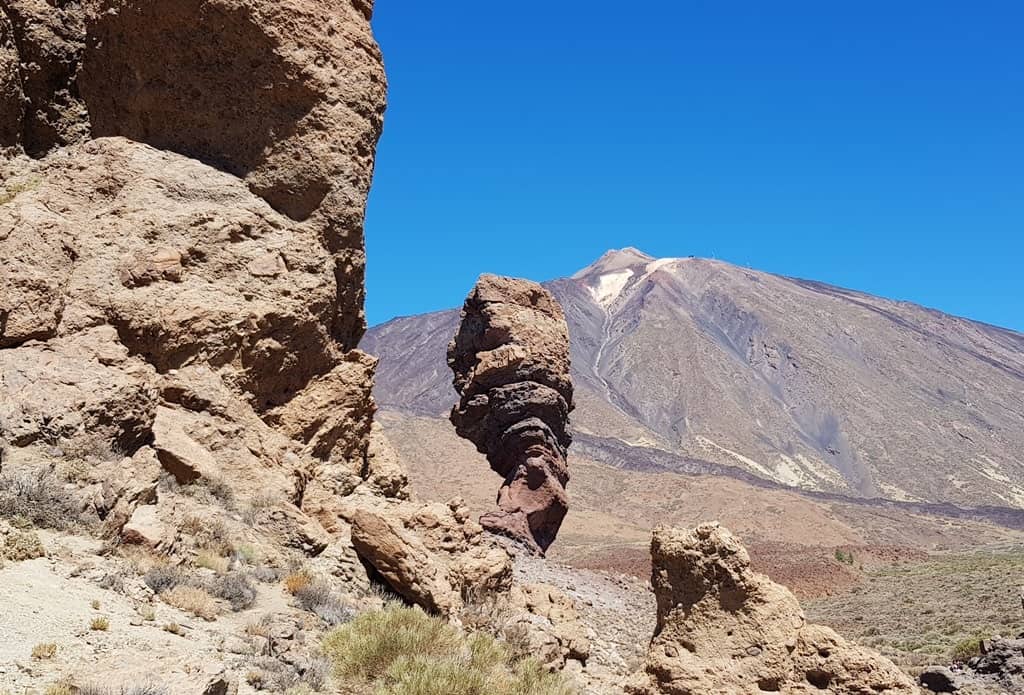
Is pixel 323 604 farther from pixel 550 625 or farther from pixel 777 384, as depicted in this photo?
pixel 777 384

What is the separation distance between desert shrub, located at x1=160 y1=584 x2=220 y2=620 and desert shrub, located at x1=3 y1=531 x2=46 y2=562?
2.68 feet

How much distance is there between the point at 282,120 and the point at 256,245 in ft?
5.52

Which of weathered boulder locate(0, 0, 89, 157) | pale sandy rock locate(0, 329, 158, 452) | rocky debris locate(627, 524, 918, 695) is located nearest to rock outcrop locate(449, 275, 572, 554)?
weathered boulder locate(0, 0, 89, 157)

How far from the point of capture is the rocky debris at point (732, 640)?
20.1 feet

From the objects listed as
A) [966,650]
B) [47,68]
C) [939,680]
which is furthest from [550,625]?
[966,650]

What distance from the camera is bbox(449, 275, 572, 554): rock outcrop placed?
24.1m

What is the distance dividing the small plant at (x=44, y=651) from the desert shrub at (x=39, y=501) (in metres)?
1.71

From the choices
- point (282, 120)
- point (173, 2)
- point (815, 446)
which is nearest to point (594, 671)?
point (282, 120)

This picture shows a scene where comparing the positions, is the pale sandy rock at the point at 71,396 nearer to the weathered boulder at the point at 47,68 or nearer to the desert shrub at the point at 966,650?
the weathered boulder at the point at 47,68

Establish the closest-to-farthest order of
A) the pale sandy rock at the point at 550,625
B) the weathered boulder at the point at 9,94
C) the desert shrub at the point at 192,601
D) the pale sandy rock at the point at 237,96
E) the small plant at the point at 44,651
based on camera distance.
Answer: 1. the small plant at the point at 44,651
2. the desert shrub at the point at 192,601
3. the pale sandy rock at the point at 550,625
4. the weathered boulder at the point at 9,94
5. the pale sandy rock at the point at 237,96

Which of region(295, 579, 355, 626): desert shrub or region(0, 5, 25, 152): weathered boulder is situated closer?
region(295, 579, 355, 626): desert shrub

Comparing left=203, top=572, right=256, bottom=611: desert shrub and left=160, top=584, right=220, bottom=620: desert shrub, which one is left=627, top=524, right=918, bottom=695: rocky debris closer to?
left=203, top=572, right=256, bottom=611: desert shrub

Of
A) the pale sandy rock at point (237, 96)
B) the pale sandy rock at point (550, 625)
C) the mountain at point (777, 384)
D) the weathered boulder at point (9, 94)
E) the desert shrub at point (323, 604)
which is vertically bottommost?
the desert shrub at point (323, 604)

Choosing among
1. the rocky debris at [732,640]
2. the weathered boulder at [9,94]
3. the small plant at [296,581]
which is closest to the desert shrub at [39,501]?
the small plant at [296,581]
